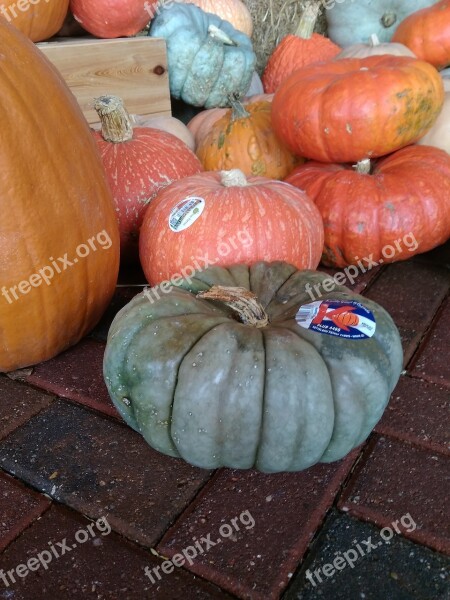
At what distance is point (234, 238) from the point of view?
4.58ft

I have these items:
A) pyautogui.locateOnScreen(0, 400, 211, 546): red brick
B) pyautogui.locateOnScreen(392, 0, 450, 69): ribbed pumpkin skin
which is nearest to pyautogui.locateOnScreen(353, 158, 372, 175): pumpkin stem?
pyautogui.locateOnScreen(392, 0, 450, 69): ribbed pumpkin skin

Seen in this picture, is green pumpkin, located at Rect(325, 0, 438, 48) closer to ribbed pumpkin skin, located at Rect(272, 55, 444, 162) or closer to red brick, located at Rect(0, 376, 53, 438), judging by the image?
ribbed pumpkin skin, located at Rect(272, 55, 444, 162)

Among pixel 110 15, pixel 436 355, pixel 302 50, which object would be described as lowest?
pixel 436 355

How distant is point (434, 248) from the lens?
199 centimetres

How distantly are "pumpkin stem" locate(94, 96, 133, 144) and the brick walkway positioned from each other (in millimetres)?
853

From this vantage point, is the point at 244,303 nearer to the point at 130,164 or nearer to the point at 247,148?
the point at 130,164

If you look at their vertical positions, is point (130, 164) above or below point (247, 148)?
above

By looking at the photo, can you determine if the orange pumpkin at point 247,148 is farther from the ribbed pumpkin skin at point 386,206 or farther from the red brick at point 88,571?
the red brick at point 88,571

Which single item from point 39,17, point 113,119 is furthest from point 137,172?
point 39,17

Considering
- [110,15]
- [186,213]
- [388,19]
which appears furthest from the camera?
[388,19]

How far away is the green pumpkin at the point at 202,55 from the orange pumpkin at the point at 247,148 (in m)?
0.38

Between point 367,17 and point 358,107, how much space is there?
5.40 feet

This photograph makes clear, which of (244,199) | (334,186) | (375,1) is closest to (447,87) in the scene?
(334,186)

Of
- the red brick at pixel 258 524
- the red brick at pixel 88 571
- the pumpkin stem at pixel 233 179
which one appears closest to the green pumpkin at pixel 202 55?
the pumpkin stem at pixel 233 179
